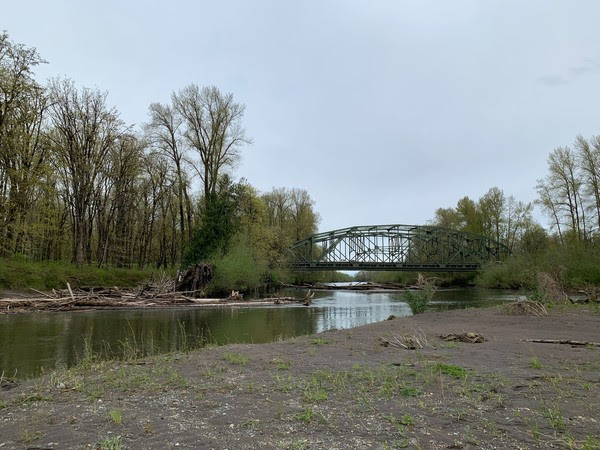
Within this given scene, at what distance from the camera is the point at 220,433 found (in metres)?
4.96

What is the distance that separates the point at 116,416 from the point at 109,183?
123ft

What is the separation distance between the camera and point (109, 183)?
39.3m

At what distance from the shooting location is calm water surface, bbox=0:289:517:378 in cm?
1262

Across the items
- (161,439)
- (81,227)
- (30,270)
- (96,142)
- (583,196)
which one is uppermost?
(96,142)

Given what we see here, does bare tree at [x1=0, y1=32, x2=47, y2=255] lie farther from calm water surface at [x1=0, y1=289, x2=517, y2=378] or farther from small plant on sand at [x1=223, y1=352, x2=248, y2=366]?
small plant on sand at [x1=223, y1=352, x2=248, y2=366]

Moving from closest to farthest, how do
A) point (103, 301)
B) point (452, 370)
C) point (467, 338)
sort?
point (452, 370) < point (467, 338) < point (103, 301)

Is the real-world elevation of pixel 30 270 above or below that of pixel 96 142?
below

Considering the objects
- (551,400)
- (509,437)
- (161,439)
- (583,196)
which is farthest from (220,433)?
(583,196)

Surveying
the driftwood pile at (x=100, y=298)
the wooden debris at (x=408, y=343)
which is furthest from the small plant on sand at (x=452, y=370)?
the driftwood pile at (x=100, y=298)

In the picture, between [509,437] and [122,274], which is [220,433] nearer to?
[509,437]

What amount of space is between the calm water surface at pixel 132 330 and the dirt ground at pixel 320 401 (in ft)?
11.9

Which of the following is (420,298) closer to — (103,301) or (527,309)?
(527,309)

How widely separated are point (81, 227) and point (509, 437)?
109 feet

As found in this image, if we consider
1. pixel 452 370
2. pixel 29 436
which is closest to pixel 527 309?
pixel 452 370
